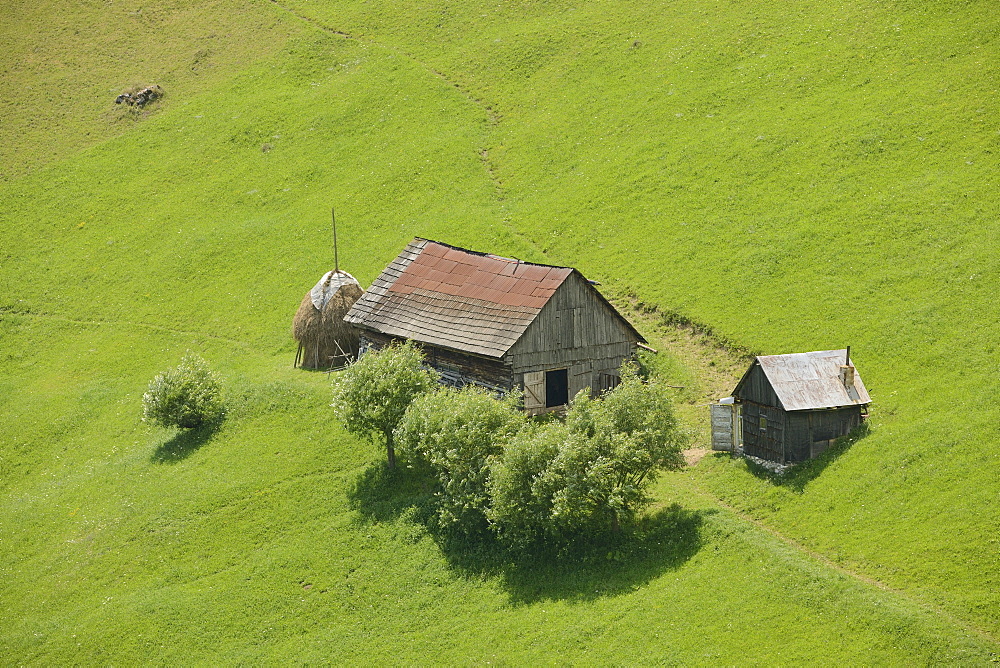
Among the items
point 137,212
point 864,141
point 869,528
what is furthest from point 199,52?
point 869,528

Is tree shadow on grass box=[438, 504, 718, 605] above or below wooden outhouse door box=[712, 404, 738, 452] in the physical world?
below

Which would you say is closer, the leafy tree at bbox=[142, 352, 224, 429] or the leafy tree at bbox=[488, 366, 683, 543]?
the leafy tree at bbox=[488, 366, 683, 543]

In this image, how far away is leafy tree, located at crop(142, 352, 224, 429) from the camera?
4509 centimetres

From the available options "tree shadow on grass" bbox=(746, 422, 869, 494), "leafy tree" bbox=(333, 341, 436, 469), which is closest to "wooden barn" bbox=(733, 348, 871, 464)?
"tree shadow on grass" bbox=(746, 422, 869, 494)

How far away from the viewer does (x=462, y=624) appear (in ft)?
103

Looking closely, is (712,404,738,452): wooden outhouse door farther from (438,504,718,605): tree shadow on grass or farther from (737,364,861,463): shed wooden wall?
(438,504,718,605): tree shadow on grass

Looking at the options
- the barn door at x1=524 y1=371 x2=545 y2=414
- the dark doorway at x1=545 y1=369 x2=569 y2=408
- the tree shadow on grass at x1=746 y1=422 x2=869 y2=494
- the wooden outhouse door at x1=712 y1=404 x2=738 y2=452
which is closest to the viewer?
the tree shadow on grass at x1=746 y1=422 x2=869 y2=494

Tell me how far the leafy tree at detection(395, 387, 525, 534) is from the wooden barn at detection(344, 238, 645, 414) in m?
3.25

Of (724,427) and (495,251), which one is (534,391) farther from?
(495,251)

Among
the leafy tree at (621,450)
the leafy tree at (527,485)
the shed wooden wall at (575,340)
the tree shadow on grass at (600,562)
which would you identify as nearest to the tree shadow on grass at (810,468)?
the tree shadow on grass at (600,562)

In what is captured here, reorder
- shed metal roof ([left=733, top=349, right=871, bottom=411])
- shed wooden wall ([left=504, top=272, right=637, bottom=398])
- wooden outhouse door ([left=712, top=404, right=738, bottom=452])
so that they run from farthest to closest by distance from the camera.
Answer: shed wooden wall ([left=504, top=272, right=637, bottom=398]) < wooden outhouse door ([left=712, top=404, right=738, bottom=452]) < shed metal roof ([left=733, top=349, right=871, bottom=411])

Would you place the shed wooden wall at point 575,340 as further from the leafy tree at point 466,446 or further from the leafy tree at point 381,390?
the leafy tree at point 466,446

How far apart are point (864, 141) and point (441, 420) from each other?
1138 inches

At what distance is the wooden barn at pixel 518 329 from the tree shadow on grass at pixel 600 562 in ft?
24.3
